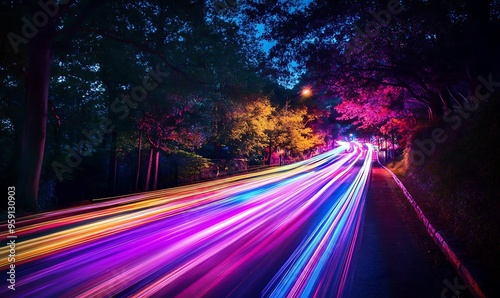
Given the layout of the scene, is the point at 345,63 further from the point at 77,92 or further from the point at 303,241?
the point at 77,92

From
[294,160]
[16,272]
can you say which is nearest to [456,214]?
[16,272]

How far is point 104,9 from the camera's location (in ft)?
40.1
